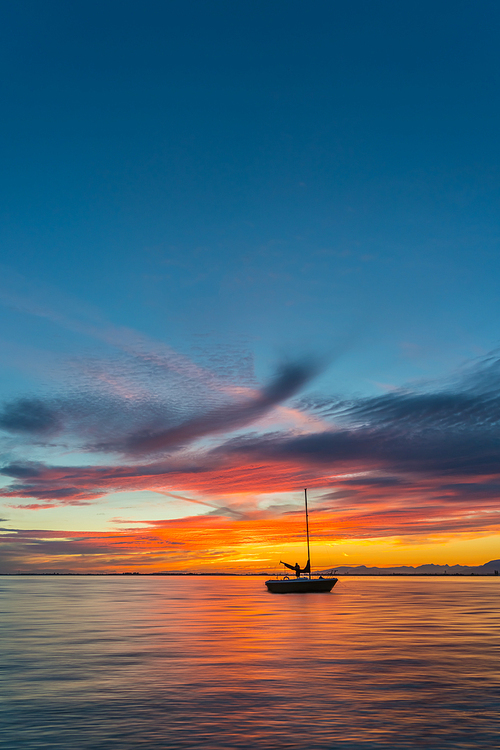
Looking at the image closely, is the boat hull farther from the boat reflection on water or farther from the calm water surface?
the calm water surface

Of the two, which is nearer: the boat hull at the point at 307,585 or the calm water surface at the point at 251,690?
the calm water surface at the point at 251,690

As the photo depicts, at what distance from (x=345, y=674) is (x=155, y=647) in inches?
914

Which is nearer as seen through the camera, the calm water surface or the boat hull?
the calm water surface

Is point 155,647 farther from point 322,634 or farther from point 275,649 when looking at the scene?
point 322,634

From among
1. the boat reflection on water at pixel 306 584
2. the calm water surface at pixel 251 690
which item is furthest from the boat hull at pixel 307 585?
the calm water surface at pixel 251 690

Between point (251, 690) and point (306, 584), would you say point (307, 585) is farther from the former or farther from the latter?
point (251, 690)

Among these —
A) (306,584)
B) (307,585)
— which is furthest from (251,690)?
(307,585)

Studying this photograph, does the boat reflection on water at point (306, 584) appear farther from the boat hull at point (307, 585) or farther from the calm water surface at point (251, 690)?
the calm water surface at point (251, 690)

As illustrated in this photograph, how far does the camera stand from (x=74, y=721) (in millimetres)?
28109


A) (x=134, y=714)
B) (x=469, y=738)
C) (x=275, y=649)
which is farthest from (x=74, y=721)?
(x=275, y=649)

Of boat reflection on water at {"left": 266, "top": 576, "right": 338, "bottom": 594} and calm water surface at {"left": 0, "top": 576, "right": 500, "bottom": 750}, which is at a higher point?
boat reflection on water at {"left": 266, "top": 576, "right": 338, "bottom": 594}

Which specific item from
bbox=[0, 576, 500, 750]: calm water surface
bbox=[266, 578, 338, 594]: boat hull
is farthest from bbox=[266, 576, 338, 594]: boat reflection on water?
bbox=[0, 576, 500, 750]: calm water surface

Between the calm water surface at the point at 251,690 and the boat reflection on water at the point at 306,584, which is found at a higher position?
the boat reflection on water at the point at 306,584

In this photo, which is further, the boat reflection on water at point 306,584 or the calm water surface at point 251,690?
the boat reflection on water at point 306,584
